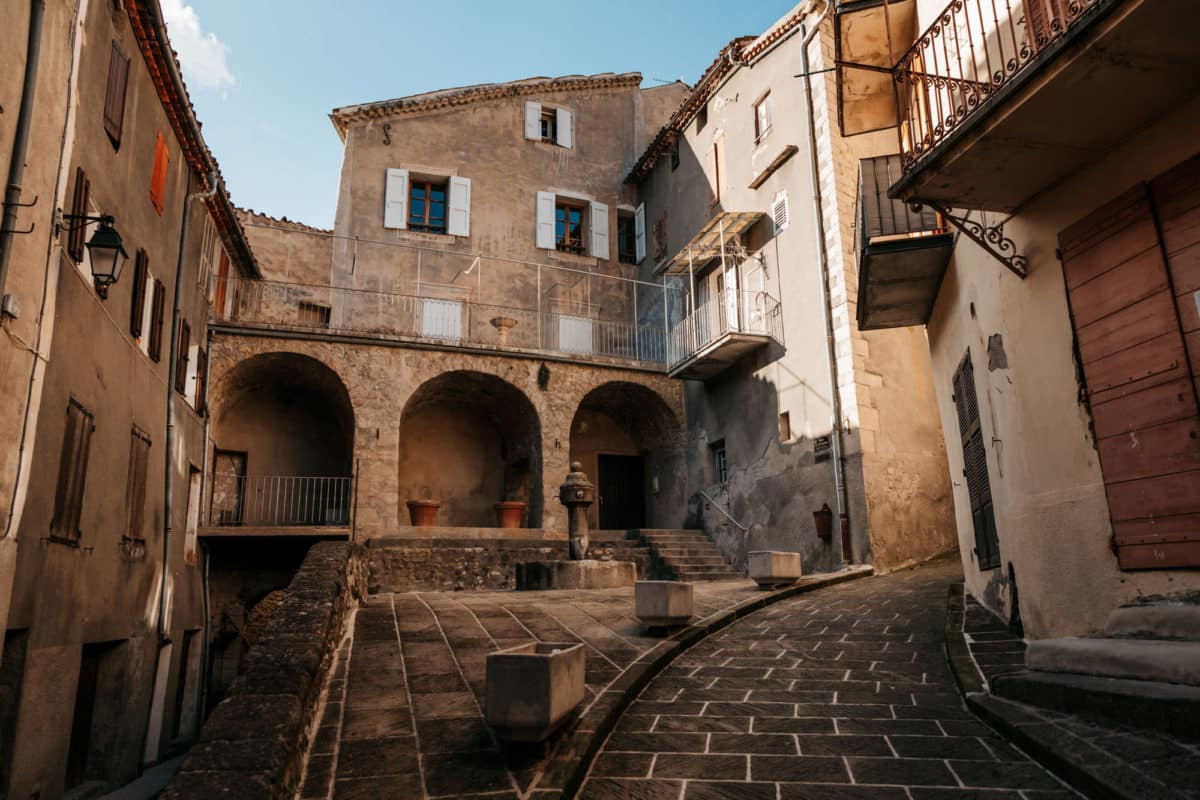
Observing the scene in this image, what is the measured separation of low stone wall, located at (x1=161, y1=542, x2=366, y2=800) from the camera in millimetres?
3453

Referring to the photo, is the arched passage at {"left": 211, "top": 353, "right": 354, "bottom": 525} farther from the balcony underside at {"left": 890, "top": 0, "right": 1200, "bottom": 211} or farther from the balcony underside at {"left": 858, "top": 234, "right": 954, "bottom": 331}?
the balcony underside at {"left": 890, "top": 0, "right": 1200, "bottom": 211}

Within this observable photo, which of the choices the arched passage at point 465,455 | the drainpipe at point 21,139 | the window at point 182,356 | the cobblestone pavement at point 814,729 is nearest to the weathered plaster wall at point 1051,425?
the cobblestone pavement at point 814,729

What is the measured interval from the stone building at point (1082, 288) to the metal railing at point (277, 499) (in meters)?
13.6

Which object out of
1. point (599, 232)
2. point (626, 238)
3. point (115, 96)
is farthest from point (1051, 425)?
point (626, 238)

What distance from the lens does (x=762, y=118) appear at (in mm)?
16422

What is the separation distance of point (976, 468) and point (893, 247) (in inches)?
88.5

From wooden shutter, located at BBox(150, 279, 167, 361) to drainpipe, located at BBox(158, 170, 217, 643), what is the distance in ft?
1.72

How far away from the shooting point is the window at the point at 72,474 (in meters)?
7.71

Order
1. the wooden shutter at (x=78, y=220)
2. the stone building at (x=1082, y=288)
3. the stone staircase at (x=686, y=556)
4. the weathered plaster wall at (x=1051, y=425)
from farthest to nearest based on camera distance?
the stone staircase at (x=686, y=556) → the wooden shutter at (x=78, y=220) → the weathered plaster wall at (x=1051, y=425) → the stone building at (x=1082, y=288)

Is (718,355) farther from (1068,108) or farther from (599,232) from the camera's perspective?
(1068,108)

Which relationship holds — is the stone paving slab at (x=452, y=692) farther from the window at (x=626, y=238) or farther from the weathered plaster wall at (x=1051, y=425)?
the window at (x=626, y=238)

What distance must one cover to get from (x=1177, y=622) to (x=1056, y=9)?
11.4 ft

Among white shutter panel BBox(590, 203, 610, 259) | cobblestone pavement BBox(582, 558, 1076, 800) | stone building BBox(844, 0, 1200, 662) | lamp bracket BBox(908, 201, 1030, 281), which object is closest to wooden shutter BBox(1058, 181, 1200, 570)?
stone building BBox(844, 0, 1200, 662)

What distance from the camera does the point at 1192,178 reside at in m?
4.26
